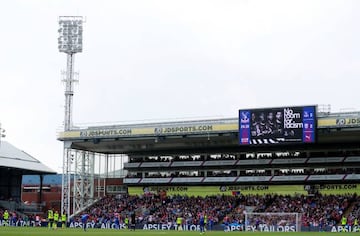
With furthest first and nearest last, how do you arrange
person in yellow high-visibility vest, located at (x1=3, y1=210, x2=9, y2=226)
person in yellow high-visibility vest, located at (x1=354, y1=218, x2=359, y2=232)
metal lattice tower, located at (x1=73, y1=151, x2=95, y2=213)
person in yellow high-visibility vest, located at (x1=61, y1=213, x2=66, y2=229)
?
metal lattice tower, located at (x1=73, y1=151, x2=95, y2=213) < person in yellow high-visibility vest, located at (x1=3, y1=210, x2=9, y2=226) < person in yellow high-visibility vest, located at (x1=61, y1=213, x2=66, y2=229) < person in yellow high-visibility vest, located at (x1=354, y1=218, x2=359, y2=232)

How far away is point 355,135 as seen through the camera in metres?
64.1

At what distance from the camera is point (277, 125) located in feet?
202

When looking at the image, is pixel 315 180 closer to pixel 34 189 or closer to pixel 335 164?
pixel 335 164

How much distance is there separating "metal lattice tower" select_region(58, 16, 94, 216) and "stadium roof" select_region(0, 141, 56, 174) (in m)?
6.90

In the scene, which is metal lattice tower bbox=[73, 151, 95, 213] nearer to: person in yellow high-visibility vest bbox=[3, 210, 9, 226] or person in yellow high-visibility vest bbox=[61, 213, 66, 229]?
person in yellow high-visibility vest bbox=[61, 213, 66, 229]

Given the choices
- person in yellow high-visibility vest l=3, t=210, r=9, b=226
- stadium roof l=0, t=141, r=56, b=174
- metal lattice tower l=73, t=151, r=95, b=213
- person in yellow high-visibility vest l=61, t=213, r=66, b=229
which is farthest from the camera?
stadium roof l=0, t=141, r=56, b=174

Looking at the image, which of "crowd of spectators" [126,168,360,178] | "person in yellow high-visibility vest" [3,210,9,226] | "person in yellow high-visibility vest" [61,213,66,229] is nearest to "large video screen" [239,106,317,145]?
"crowd of spectators" [126,168,360,178]

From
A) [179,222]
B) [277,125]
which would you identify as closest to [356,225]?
[277,125]

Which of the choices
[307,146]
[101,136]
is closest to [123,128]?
[101,136]

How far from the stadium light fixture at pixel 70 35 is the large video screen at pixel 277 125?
2130cm

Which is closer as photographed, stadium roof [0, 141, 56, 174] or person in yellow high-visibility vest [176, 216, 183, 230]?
person in yellow high-visibility vest [176, 216, 183, 230]

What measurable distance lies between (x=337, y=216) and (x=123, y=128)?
2261cm

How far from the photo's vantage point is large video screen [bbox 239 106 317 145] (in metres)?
60.5

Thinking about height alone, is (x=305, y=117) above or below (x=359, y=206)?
above
